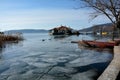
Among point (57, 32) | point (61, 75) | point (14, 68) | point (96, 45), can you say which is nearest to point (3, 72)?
point (14, 68)

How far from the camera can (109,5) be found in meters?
20.6

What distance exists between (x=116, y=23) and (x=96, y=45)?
1770cm

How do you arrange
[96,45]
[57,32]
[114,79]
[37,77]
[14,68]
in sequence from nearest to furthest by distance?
[114,79] < [37,77] < [14,68] < [96,45] < [57,32]

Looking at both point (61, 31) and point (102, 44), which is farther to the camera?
point (61, 31)

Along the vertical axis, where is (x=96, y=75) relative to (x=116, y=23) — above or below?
below

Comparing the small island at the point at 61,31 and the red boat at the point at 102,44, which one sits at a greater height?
the small island at the point at 61,31

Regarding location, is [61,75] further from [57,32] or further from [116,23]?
[57,32]

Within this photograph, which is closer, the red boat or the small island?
the red boat

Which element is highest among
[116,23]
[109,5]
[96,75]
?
[109,5]

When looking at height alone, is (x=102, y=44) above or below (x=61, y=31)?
below

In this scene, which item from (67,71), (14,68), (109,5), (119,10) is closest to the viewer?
(67,71)

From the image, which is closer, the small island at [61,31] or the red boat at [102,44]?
the red boat at [102,44]

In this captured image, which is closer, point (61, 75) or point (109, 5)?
point (61, 75)

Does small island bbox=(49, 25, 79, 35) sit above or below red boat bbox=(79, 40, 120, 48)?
above
